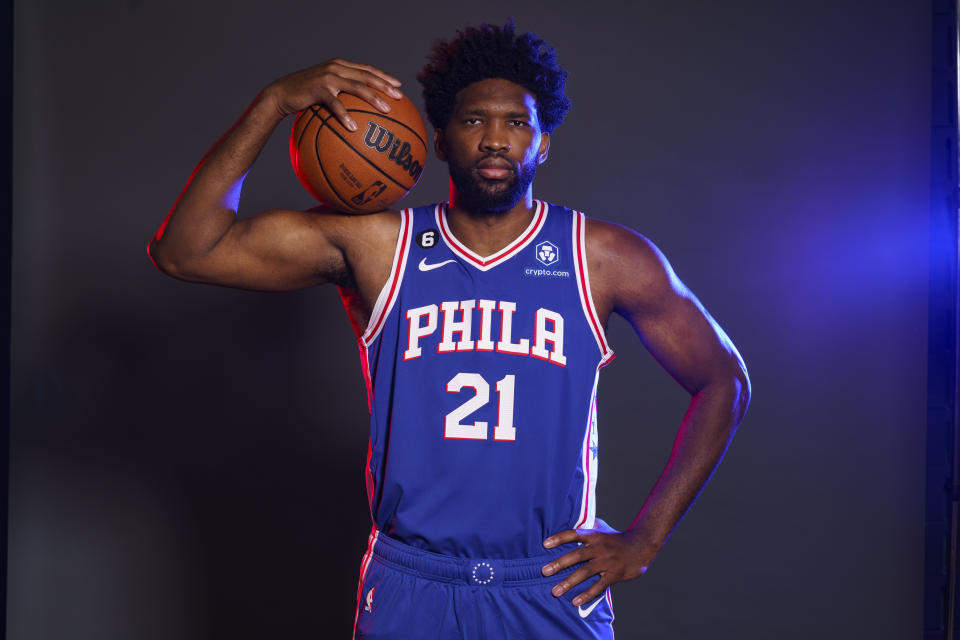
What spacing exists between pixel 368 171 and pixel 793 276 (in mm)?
2175

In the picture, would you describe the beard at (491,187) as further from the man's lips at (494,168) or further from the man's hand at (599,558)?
the man's hand at (599,558)

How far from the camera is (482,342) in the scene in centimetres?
176

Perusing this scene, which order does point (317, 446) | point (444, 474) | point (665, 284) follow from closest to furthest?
point (444, 474), point (665, 284), point (317, 446)

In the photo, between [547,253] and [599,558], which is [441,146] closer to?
[547,253]

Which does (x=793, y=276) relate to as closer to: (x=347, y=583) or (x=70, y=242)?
(x=347, y=583)

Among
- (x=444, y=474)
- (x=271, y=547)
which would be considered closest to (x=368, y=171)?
(x=444, y=474)

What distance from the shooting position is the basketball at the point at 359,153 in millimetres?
1707

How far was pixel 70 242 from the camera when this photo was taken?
3236 mm

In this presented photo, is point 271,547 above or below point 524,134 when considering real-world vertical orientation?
below

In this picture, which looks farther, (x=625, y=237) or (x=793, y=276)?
(x=793, y=276)

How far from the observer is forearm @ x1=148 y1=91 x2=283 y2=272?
1.68 metres

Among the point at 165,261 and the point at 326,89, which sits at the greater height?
the point at 326,89

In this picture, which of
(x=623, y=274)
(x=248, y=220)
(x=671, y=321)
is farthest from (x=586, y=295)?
(x=248, y=220)

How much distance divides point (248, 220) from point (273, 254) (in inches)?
3.6
